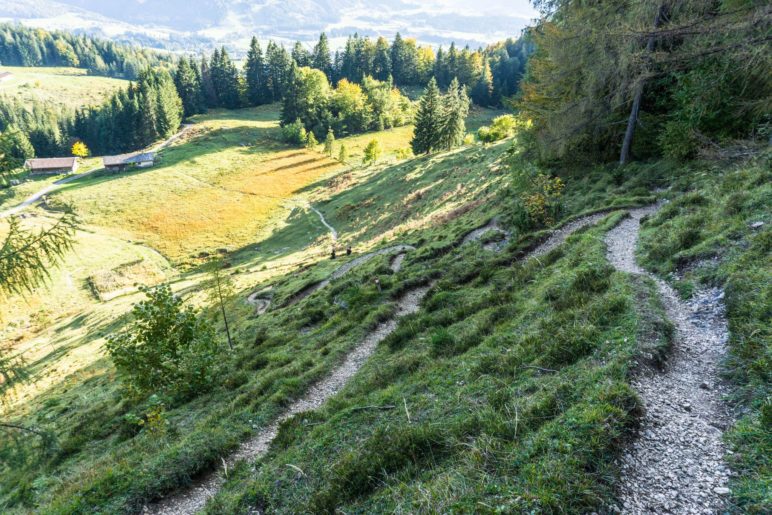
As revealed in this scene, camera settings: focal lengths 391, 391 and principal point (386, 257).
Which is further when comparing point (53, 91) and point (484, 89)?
point (53, 91)

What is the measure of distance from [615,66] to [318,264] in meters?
29.8

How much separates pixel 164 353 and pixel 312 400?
7.59 metres

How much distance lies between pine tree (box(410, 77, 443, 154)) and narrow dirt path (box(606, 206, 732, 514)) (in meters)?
80.7

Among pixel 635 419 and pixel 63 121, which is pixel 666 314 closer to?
pixel 635 419

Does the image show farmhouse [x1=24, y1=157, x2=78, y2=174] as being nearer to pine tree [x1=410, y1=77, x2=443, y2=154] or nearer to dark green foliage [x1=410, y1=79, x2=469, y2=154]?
dark green foliage [x1=410, y1=79, x2=469, y2=154]

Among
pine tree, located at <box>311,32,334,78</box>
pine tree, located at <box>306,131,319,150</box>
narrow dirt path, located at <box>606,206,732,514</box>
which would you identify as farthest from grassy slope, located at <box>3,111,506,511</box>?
pine tree, located at <box>311,32,334,78</box>

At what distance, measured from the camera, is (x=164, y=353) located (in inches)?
647

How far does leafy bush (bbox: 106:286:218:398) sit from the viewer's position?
631 inches

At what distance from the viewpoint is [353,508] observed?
711cm

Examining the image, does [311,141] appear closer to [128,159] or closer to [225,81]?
[128,159]

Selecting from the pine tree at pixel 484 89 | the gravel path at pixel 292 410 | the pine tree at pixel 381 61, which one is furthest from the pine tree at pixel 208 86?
the gravel path at pixel 292 410

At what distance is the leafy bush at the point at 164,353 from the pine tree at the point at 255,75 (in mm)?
154620

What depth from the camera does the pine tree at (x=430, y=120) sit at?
278ft

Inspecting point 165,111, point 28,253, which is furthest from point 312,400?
point 165,111
